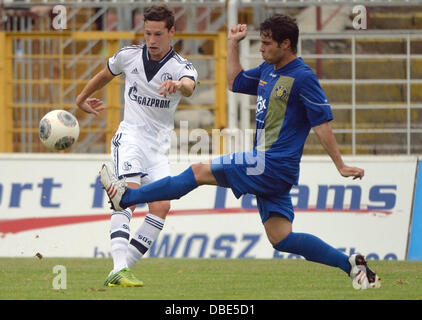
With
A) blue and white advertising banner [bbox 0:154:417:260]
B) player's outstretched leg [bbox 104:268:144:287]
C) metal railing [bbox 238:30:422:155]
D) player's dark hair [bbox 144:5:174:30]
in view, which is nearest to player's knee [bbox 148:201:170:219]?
player's outstretched leg [bbox 104:268:144:287]

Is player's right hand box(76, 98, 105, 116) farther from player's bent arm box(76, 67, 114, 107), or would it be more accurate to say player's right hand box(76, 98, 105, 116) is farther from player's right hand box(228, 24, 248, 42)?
player's right hand box(228, 24, 248, 42)

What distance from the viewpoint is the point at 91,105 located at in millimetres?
9344

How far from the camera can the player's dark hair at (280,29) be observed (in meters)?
8.16

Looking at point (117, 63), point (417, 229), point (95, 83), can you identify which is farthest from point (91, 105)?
point (417, 229)

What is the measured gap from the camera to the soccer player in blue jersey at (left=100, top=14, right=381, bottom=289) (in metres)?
7.95

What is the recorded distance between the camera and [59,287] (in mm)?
8398

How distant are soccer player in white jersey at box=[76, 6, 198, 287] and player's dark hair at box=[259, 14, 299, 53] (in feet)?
3.03

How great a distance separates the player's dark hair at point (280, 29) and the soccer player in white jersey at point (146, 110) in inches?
36.4

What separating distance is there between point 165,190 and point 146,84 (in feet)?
4.81

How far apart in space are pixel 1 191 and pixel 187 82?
217 inches

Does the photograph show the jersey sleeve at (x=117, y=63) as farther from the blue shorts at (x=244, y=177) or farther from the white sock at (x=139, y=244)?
the blue shorts at (x=244, y=177)

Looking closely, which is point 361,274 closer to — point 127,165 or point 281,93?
point 281,93

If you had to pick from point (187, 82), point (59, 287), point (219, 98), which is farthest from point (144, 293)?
point (219, 98)

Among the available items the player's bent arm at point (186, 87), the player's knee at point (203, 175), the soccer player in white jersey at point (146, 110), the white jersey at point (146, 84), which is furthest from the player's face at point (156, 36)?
the player's knee at point (203, 175)
